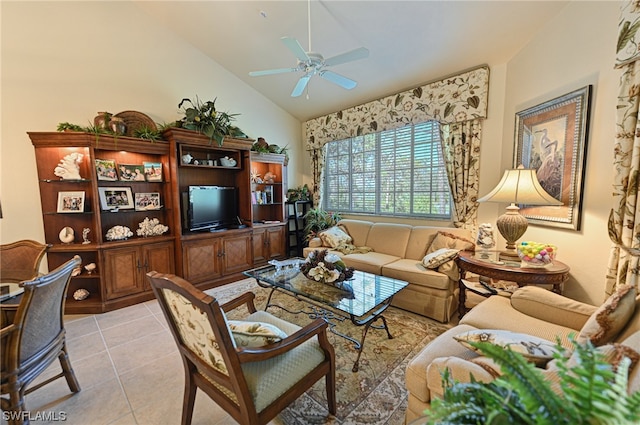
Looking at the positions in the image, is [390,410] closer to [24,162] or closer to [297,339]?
[297,339]

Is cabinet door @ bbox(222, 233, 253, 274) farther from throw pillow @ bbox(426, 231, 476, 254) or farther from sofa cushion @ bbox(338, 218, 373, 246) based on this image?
throw pillow @ bbox(426, 231, 476, 254)

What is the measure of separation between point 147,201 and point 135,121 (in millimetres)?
1047

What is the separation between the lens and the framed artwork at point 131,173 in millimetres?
3232

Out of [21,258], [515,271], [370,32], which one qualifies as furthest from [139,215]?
[515,271]

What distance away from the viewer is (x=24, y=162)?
287cm

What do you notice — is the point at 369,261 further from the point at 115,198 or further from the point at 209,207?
the point at 115,198

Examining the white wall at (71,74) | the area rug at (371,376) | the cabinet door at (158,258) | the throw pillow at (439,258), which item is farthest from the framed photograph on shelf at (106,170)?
the throw pillow at (439,258)

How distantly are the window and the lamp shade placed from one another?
1.25 metres

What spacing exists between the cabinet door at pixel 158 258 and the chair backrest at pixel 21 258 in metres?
1.09

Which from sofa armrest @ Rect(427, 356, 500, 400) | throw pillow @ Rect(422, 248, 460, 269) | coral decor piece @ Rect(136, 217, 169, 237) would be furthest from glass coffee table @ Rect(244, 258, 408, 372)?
coral decor piece @ Rect(136, 217, 169, 237)

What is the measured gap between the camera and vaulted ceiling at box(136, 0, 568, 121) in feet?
8.38

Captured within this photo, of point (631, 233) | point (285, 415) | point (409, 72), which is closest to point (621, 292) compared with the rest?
point (631, 233)

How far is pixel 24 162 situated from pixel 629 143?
5442 mm

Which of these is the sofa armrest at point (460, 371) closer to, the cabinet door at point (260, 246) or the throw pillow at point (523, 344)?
the throw pillow at point (523, 344)
